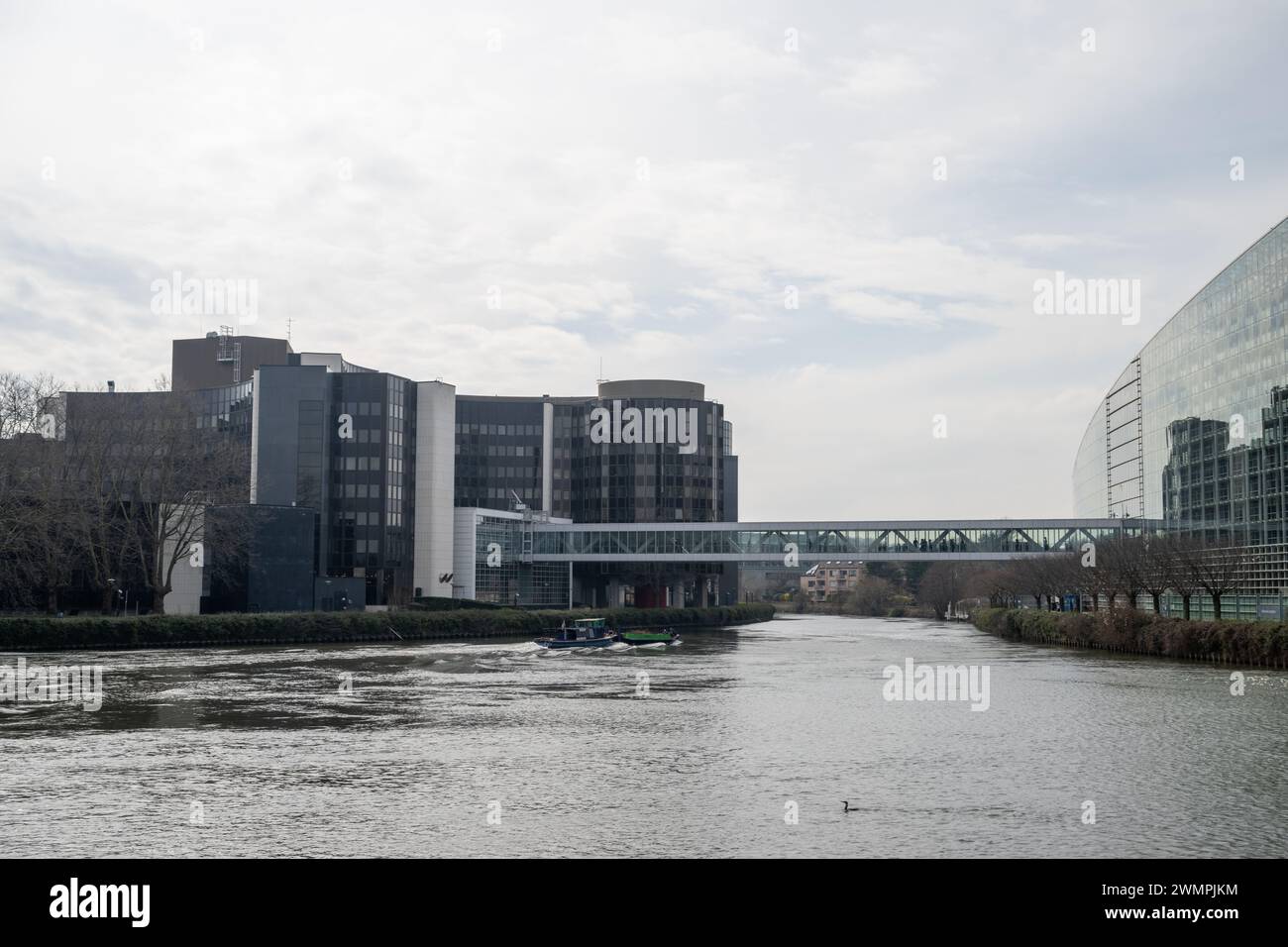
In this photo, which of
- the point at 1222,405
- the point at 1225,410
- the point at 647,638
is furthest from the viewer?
the point at 647,638

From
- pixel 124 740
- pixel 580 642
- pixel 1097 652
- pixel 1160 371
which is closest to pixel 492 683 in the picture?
pixel 124 740

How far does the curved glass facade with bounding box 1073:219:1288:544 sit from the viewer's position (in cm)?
9244

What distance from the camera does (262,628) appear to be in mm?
92188

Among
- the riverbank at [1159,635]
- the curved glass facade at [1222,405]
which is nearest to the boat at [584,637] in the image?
the riverbank at [1159,635]

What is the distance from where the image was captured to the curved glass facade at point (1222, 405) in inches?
3639

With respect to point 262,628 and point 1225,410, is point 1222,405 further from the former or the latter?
point 262,628

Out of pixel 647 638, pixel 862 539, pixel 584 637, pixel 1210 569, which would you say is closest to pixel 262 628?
pixel 584 637

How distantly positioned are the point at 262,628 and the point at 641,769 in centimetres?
6456

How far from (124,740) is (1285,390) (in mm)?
80916

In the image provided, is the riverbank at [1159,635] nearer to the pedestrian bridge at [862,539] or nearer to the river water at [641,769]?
the river water at [641,769]

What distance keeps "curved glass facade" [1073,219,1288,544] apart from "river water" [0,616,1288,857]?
36769mm
